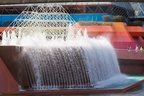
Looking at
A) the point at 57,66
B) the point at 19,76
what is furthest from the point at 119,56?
the point at 19,76

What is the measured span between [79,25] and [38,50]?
69.4 ft

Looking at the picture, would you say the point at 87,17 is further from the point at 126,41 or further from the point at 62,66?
the point at 62,66

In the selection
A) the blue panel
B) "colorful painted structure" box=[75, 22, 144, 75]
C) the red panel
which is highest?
the blue panel

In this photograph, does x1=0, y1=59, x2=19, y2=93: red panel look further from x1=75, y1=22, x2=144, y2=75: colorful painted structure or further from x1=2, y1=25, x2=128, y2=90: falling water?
x1=75, y1=22, x2=144, y2=75: colorful painted structure

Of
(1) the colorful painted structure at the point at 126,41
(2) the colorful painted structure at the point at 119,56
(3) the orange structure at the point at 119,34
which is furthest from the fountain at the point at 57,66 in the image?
(3) the orange structure at the point at 119,34

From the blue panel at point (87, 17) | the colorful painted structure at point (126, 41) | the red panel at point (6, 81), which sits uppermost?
the blue panel at point (87, 17)

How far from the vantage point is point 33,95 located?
21.0m

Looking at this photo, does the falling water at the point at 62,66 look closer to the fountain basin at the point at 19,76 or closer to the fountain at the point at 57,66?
the fountain at the point at 57,66

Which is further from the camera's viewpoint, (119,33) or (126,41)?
(119,33)

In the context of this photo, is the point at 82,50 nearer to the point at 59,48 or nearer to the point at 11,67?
the point at 59,48

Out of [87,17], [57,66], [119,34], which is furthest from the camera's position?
[87,17]

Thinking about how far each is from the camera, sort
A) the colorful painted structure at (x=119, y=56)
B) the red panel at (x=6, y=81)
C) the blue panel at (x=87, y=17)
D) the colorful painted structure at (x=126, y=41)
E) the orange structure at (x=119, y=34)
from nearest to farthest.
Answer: the red panel at (x=6, y=81) → the colorful painted structure at (x=119, y=56) → the colorful painted structure at (x=126, y=41) → the orange structure at (x=119, y=34) → the blue panel at (x=87, y=17)

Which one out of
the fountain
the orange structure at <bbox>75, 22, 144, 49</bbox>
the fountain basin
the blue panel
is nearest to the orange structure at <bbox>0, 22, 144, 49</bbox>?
the orange structure at <bbox>75, 22, 144, 49</bbox>

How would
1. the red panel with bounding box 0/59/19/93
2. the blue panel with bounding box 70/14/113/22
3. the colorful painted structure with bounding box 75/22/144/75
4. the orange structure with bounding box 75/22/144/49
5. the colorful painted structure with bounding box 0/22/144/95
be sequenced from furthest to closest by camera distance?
the blue panel with bounding box 70/14/113/22, the orange structure with bounding box 75/22/144/49, the colorful painted structure with bounding box 75/22/144/75, the colorful painted structure with bounding box 0/22/144/95, the red panel with bounding box 0/59/19/93
